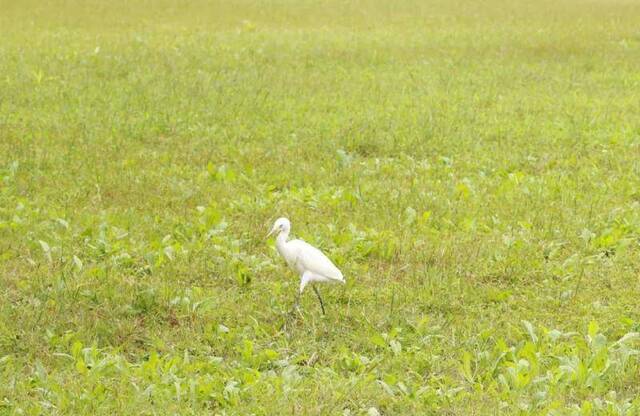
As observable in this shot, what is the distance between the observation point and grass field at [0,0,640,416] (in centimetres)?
640

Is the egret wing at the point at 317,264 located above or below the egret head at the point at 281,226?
below

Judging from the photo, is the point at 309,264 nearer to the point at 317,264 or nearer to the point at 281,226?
the point at 317,264

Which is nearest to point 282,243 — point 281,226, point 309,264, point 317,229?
point 281,226

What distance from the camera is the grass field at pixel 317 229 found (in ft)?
21.0

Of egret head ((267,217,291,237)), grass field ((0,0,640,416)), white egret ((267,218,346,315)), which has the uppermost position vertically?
egret head ((267,217,291,237))

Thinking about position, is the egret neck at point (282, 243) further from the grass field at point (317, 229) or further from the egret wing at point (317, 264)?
the grass field at point (317, 229)

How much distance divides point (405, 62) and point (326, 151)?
6.20m

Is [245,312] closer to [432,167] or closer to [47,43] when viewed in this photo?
[432,167]

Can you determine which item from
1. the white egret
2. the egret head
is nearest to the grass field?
the white egret

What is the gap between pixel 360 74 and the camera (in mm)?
16734

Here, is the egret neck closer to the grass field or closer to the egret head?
the egret head

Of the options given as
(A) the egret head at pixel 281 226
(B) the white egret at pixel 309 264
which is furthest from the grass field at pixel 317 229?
(A) the egret head at pixel 281 226

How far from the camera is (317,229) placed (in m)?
9.30

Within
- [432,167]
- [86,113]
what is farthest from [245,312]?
[86,113]
